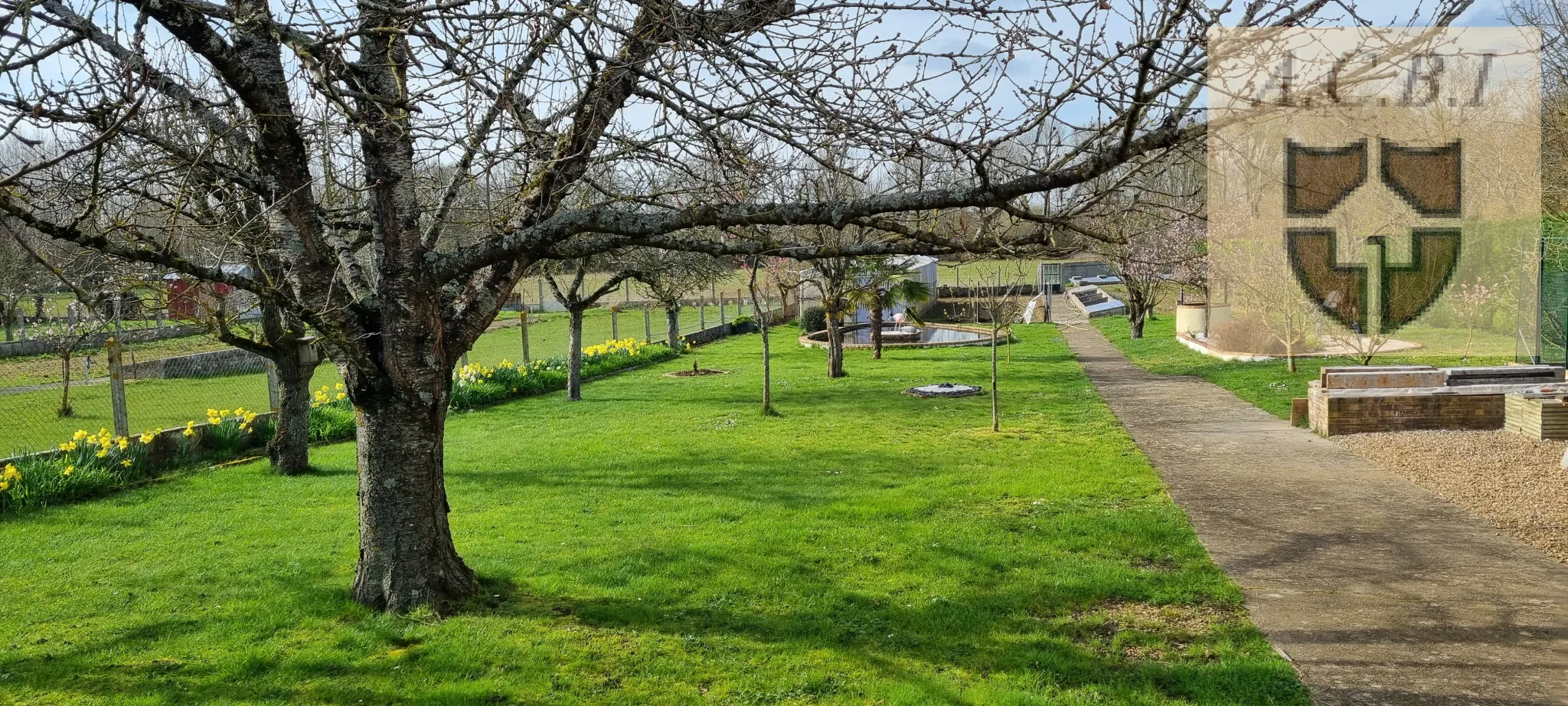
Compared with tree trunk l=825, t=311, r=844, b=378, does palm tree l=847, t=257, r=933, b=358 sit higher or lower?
higher

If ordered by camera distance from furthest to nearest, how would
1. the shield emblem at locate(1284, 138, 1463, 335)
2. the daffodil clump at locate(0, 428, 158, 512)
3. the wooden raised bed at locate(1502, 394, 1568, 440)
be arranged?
→ the shield emblem at locate(1284, 138, 1463, 335)
the wooden raised bed at locate(1502, 394, 1568, 440)
the daffodil clump at locate(0, 428, 158, 512)

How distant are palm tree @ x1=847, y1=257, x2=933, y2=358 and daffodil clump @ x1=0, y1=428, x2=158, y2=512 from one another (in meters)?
10.9

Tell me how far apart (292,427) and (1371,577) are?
29.9 ft

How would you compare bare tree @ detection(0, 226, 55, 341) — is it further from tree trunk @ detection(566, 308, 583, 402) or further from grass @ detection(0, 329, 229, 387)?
tree trunk @ detection(566, 308, 583, 402)

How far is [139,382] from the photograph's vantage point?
58.0 ft

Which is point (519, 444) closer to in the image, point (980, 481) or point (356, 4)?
point (980, 481)

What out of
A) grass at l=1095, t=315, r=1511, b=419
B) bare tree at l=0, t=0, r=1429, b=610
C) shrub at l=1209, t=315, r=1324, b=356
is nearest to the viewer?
bare tree at l=0, t=0, r=1429, b=610

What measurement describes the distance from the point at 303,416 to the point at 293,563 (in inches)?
149

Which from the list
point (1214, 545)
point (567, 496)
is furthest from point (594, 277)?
point (1214, 545)

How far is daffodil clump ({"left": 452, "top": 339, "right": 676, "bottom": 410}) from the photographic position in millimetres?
15047

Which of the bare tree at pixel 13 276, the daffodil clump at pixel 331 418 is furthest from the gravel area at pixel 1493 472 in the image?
the bare tree at pixel 13 276

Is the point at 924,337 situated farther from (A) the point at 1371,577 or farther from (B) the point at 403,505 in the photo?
(B) the point at 403,505

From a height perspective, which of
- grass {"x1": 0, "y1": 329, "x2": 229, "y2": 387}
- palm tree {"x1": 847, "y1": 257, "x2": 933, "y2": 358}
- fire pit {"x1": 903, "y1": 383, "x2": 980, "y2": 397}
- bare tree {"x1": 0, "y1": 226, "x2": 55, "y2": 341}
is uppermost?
bare tree {"x1": 0, "y1": 226, "x2": 55, "y2": 341}

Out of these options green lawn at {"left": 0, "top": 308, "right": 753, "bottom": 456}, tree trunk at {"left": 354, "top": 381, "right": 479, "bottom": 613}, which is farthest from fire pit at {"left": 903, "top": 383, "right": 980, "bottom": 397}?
tree trunk at {"left": 354, "top": 381, "right": 479, "bottom": 613}
